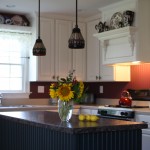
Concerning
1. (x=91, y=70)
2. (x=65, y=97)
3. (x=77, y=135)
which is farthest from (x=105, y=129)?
(x=91, y=70)

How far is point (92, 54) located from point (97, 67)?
0.29 metres

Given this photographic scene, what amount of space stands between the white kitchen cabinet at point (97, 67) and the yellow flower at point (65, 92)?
9.02ft

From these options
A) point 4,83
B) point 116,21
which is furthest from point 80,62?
point 4,83

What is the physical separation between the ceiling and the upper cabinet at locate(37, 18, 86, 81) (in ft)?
0.79

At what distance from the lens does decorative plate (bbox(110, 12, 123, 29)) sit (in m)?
5.65

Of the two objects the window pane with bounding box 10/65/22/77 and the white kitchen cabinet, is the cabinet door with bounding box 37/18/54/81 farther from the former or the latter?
the white kitchen cabinet

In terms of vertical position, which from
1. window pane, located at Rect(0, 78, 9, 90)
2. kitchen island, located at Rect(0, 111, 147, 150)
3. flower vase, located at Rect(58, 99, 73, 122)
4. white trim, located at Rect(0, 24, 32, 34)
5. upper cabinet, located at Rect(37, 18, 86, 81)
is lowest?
kitchen island, located at Rect(0, 111, 147, 150)

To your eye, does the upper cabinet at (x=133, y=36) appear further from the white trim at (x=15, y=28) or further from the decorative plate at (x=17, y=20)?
the decorative plate at (x=17, y=20)

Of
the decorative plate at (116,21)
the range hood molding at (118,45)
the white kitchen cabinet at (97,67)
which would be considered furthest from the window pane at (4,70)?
the decorative plate at (116,21)

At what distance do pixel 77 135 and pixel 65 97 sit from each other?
56 centimetres

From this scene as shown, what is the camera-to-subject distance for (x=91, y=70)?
6.68 m

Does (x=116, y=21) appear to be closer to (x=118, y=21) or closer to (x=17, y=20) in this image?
(x=118, y=21)

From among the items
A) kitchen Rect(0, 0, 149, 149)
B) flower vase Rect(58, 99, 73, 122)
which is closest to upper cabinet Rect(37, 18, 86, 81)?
kitchen Rect(0, 0, 149, 149)

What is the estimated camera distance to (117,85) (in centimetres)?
653
